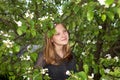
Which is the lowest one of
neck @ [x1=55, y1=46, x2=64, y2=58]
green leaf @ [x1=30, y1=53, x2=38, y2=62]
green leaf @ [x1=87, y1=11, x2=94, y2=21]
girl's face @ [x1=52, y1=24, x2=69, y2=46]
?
green leaf @ [x1=30, y1=53, x2=38, y2=62]

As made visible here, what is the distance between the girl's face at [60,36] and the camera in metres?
3.64

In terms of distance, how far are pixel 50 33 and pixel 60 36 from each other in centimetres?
13

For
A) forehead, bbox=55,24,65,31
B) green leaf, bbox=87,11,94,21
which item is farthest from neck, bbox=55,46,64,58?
green leaf, bbox=87,11,94,21

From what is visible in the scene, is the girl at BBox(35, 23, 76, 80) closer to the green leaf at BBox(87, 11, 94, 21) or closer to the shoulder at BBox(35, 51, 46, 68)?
the shoulder at BBox(35, 51, 46, 68)

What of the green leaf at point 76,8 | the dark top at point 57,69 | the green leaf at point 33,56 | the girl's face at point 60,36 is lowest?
the dark top at point 57,69

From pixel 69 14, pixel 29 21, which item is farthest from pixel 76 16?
pixel 29 21

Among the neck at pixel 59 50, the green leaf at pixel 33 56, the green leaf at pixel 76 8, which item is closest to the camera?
the green leaf at pixel 76 8

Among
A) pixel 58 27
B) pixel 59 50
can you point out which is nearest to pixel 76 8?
pixel 58 27

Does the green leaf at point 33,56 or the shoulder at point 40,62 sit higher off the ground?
the green leaf at point 33,56

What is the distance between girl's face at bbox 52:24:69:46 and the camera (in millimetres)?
3643

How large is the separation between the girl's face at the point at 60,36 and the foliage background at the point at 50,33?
11 centimetres

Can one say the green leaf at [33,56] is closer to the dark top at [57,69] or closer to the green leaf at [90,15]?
the dark top at [57,69]

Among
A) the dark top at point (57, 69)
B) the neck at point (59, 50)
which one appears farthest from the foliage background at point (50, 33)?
the neck at point (59, 50)

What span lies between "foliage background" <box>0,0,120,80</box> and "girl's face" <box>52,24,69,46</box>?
0.36 ft
